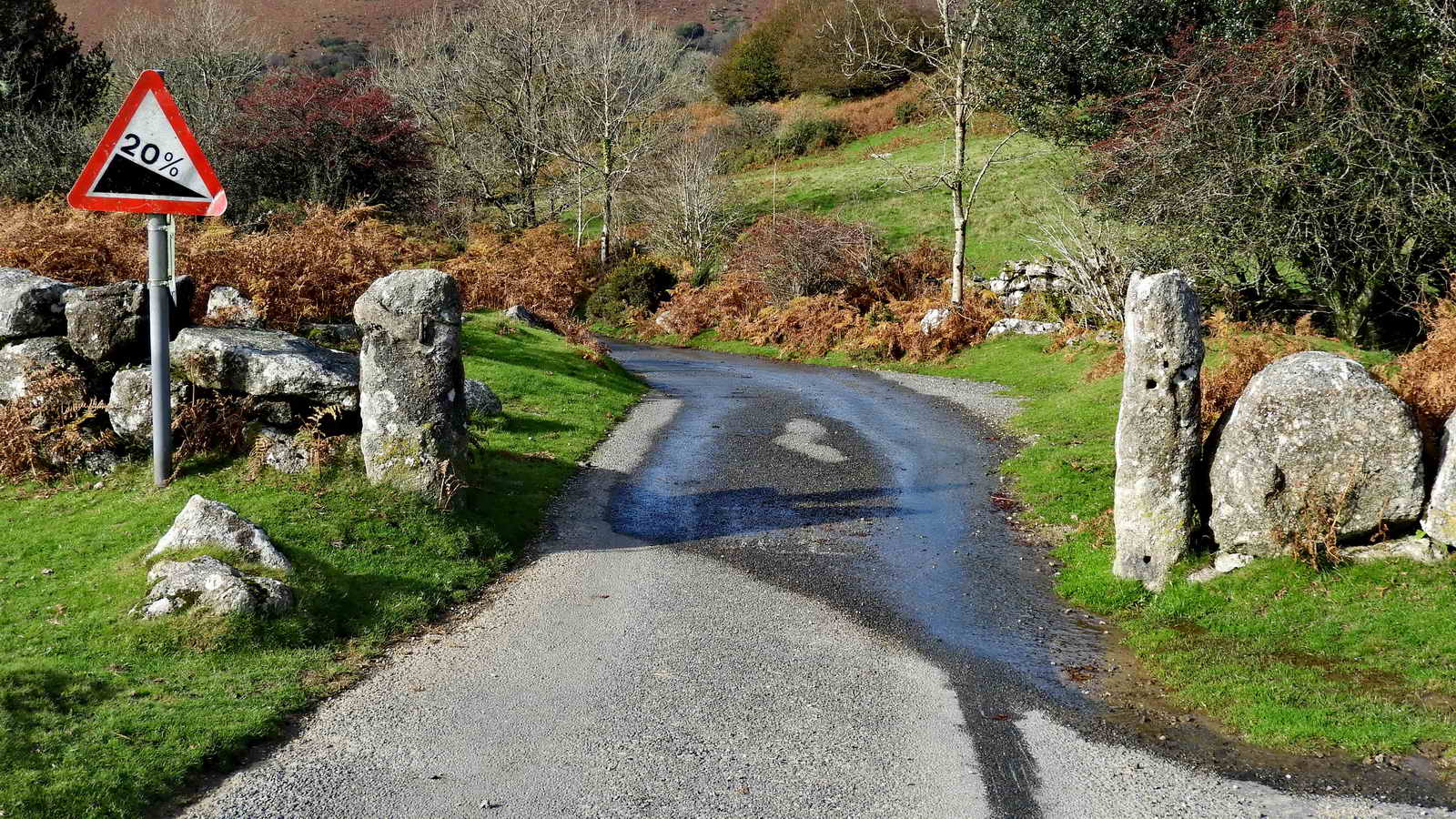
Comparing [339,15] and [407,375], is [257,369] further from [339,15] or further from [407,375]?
[339,15]

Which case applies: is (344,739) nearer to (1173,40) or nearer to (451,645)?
(451,645)

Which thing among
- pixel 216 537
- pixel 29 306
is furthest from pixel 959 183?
pixel 216 537

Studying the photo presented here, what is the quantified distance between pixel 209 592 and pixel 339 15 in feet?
430

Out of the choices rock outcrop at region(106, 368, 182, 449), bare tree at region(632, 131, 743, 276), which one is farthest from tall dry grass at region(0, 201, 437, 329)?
bare tree at region(632, 131, 743, 276)

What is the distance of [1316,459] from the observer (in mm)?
10086

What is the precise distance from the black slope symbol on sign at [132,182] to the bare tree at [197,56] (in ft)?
104

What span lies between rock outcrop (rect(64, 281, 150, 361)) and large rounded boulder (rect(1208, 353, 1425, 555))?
12.1m

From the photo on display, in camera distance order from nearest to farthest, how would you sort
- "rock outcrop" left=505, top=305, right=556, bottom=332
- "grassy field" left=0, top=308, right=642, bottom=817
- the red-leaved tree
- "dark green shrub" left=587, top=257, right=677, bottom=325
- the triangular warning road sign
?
"grassy field" left=0, top=308, right=642, bottom=817, the triangular warning road sign, "rock outcrop" left=505, top=305, right=556, bottom=332, the red-leaved tree, "dark green shrub" left=587, top=257, right=677, bottom=325

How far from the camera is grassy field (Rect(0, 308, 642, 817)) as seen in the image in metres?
6.57

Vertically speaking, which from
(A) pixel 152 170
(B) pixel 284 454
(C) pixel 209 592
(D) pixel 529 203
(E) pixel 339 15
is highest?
(E) pixel 339 15

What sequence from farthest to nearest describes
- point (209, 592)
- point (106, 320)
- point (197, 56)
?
point (197, 56) < point (106, 320) < point (209, 592)

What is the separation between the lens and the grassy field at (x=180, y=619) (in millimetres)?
6570

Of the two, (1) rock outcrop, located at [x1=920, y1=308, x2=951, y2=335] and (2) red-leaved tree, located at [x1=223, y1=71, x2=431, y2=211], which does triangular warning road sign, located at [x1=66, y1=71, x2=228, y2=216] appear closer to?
(1) rock outcrop, located at [x1=920, y1=308, x2=951, y2=335]

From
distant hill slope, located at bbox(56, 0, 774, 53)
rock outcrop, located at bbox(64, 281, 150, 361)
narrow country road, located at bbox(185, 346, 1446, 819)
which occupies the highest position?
distant hill slope, located at bbox(56, 0, 774, 53)
